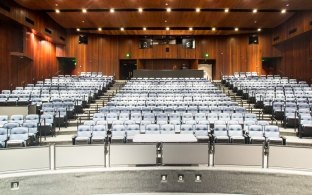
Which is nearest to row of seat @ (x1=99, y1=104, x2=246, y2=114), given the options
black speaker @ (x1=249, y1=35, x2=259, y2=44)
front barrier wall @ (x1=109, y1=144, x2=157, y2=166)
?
front barrier wall @ (x1=109, y1=144, x2=157, y2=166)

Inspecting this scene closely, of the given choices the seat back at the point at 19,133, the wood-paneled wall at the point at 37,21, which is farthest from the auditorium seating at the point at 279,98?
the wood-paneled wall at the point at 37,21

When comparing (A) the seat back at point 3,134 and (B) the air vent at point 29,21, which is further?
(B) the air vent at point 29,21

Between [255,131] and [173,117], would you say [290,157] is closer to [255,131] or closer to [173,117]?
[255,131]

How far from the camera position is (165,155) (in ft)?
25.1

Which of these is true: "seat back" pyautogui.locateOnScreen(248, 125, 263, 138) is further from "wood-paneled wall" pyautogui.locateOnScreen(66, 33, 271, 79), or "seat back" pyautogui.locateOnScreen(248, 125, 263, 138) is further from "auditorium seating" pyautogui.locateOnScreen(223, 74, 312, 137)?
"wood-paneled wall" pyautogui.locateOnScreen(66, 33, 271, 79)

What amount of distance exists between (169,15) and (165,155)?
47.1ft

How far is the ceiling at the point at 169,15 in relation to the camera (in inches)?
703

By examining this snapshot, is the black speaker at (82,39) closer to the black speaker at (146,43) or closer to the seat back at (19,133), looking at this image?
→ the black speaker at (146,43)

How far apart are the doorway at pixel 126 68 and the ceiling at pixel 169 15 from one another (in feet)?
9.89

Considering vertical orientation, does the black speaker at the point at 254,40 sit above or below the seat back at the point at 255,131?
above

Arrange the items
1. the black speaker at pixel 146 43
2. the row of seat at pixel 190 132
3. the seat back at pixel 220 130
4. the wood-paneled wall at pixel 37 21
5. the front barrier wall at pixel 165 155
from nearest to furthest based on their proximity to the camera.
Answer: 1. the front barrier wall at pixel 165 155
2. the row of seat at pixel 190 132
3. the seat back at pixel 220 130
4. the wood-paneled wall at pixel 37 21
5. the black speaker at pixel 146 43

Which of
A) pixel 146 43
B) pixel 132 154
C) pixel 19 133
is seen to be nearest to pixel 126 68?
pixel 146 43

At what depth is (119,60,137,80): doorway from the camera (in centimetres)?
2927

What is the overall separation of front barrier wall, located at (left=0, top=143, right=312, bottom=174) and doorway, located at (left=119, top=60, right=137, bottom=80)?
71.3 feet
